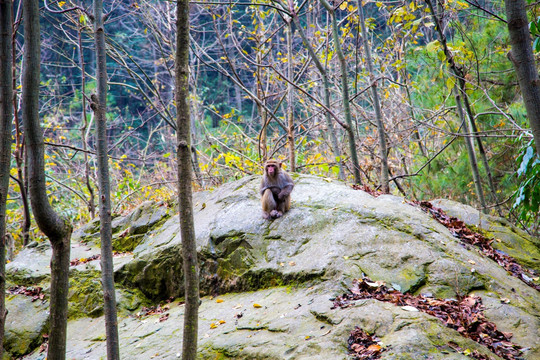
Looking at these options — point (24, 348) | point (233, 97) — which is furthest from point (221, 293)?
point (233, 97)

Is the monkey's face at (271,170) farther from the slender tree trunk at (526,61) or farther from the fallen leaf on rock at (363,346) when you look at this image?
the slender tree trunk at (526,61)

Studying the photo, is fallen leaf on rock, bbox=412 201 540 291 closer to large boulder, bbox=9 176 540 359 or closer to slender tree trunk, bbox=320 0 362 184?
large boulder, bbox=9 176 540 359

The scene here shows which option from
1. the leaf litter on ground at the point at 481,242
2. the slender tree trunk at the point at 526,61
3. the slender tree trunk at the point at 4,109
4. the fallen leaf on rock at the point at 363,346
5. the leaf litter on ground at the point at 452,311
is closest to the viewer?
the slender tree trunk at the point at 526,61

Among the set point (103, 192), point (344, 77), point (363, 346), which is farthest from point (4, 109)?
point (344, 77)

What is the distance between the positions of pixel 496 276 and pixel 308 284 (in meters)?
2.31

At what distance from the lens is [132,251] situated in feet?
27.5

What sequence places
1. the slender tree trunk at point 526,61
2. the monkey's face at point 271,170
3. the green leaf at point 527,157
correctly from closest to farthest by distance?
the slender tree trunk at point 526,61
the green leaf at point 527,157
the monkey's face at point 271,170

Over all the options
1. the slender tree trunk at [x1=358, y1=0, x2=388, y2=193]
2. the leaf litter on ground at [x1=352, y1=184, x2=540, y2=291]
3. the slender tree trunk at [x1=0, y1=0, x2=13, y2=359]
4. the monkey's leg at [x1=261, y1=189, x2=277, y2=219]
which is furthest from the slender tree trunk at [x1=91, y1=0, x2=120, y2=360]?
the slender tree trunk at [x1=358, y1=0, x2=388, y2=193]

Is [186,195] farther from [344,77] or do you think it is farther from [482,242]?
[344,77]

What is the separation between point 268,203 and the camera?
23.0 ft

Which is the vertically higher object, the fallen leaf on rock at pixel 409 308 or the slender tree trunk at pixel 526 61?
the slender tree trunk at pixel 526 61

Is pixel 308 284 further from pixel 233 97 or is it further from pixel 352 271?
pixel 233 97

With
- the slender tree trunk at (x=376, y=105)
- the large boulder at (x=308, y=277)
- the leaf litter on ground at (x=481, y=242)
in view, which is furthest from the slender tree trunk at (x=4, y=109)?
the slender tree trunk at (x=376, y=105)

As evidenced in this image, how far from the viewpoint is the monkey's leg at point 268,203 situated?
702 cm
